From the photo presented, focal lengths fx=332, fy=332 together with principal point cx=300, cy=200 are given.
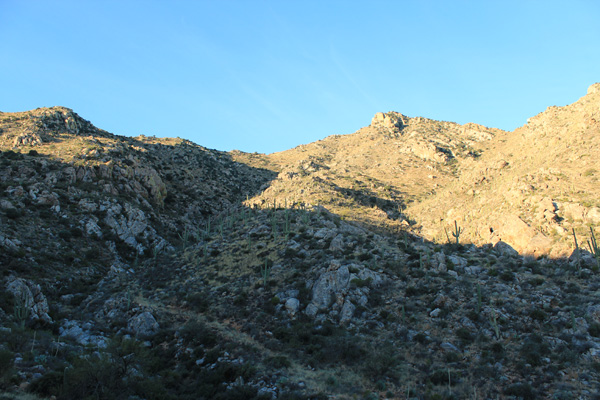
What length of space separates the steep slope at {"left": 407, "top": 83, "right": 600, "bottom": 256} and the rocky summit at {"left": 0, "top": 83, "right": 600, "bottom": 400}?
0.81 ft

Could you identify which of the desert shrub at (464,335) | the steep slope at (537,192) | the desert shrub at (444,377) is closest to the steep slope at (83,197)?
the desert shrub at (444,377)

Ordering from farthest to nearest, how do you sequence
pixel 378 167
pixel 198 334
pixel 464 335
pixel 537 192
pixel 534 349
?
pixel 378 167
pixel 537 192
pixel 198 334
pixel 464 335
pixel 534 349

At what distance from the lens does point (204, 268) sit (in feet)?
116

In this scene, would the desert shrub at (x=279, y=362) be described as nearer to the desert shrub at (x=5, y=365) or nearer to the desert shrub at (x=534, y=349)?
the desert shrub at (x=5, y=365)

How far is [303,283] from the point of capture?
1127 inches

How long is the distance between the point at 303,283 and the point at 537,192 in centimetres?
3023

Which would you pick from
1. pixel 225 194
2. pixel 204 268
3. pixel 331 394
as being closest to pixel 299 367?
pixel 331 394

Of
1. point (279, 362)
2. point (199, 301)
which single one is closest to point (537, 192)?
point (279, 362)

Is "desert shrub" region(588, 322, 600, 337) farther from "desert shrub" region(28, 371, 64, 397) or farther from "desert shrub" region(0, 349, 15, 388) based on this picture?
"desert shrub" region(0, 349, 15, 388)

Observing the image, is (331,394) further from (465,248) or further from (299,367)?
(465,248)

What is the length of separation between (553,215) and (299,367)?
30327 mm

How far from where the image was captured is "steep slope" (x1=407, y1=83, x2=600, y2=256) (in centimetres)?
3247

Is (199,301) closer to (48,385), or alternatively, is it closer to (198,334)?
(198,334)

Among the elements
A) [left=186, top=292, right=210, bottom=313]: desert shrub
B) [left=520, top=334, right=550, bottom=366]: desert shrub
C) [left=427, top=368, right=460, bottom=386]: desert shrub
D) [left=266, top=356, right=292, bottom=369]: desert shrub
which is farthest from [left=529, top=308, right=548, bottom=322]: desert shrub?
[left=186, top=292, right=210, bottom=313]: desert shrub
